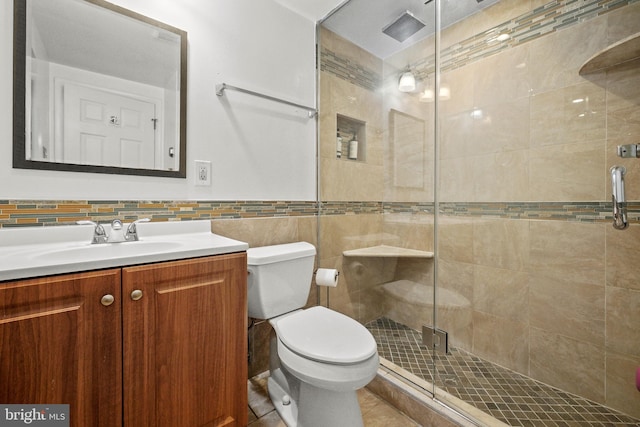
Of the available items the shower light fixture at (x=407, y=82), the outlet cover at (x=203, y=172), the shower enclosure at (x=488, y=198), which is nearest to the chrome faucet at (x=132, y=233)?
the outlet cover at (x=203, y=172)

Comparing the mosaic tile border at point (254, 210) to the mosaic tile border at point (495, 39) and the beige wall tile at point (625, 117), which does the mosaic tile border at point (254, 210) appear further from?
the mosaic tile border at point (495, 39)

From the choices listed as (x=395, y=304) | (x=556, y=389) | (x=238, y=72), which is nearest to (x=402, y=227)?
(x=395, y=304)

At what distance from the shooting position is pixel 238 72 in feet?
5.16

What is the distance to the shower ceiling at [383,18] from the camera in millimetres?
1688

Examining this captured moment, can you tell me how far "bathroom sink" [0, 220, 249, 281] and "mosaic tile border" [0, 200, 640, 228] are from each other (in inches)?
1.6

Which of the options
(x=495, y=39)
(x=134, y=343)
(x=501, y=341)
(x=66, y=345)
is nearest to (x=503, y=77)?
(x=495, y=39)

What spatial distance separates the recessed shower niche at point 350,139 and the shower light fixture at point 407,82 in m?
0.35

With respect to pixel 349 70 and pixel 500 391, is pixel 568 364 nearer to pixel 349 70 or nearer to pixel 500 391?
pixel 500 391

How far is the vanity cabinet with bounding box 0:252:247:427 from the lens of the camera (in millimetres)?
740

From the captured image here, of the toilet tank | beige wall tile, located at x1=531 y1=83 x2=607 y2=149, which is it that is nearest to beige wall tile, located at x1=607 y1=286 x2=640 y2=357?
beige wall tile, located at x1=531 y1=83 x2=607 y2=149

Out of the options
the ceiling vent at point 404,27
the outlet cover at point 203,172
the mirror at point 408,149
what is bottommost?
the outlet cover at point 203,172

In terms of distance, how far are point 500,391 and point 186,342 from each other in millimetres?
1554

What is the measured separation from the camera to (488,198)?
5.82ft

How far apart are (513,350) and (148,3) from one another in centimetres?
264
